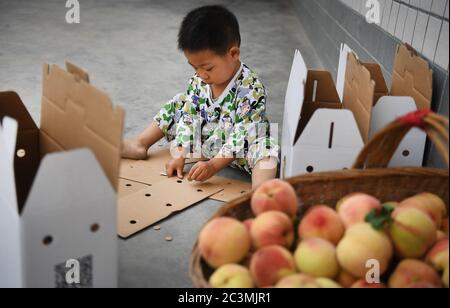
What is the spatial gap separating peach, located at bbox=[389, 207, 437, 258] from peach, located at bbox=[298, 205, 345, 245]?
0.09 meters

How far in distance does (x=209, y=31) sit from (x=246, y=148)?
14.6 inches

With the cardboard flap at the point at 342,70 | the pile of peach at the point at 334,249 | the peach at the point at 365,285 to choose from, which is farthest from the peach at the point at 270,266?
the cardboard flap at the point at 342,70

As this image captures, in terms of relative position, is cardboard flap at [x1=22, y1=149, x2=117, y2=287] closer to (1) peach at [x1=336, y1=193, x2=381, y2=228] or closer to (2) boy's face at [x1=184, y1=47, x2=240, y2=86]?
(1) peach at [x1=336, y1=193, x2=381, y2=228]

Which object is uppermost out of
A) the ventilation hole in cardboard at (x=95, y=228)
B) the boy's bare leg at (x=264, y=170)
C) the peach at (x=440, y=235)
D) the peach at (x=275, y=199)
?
the peach at (x=275, y=199)

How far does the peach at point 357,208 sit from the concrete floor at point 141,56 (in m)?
0.45

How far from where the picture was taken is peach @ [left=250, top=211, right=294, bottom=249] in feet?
3.09

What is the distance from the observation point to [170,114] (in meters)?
1.90

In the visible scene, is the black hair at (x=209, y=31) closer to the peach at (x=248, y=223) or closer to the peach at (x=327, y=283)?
the peach at (x=248, y=223)

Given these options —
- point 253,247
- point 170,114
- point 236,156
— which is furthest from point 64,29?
point 253,247

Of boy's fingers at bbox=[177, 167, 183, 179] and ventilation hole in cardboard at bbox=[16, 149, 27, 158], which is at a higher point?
ventilation hole in cardboard at bbox=[16, 149, 27, 158]

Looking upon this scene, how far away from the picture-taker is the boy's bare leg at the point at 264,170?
63.8 inches

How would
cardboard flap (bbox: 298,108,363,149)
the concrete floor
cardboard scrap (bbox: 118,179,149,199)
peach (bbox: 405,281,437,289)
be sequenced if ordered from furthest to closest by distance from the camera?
1. cardboard scrap (bbox: 118,179,149,199)
2. the concrete floor
3. cardboard flap (bbox: 298,108,363,149)
4. peach (bbox: 405,281,437,289)

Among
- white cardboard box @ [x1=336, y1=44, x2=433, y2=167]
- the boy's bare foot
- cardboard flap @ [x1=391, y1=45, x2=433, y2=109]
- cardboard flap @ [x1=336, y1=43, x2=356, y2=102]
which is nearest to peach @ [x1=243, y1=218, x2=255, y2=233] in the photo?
white cardboard box @ [x1=336, y1=44, x2=433, y2=167]
